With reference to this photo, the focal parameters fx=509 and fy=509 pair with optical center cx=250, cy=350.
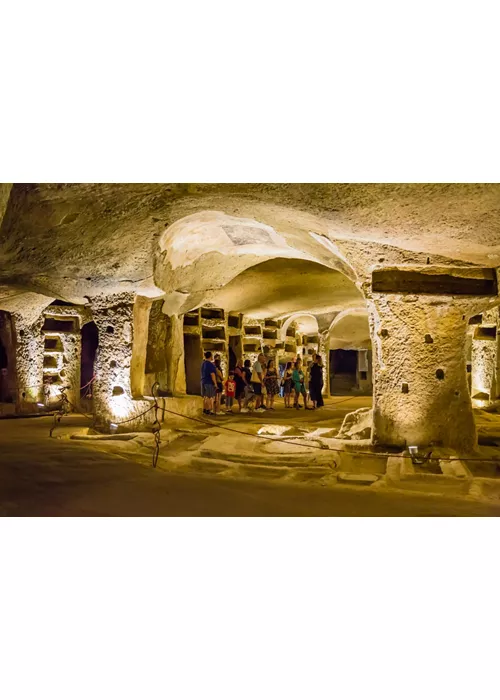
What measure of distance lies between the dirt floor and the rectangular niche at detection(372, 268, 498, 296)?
102 inches

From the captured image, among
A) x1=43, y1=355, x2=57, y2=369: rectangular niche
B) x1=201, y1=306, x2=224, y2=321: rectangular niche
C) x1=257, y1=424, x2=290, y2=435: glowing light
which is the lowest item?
x1=257, y1=424, x2=290, y2=435: glowing light

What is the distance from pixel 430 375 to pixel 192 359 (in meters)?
7.55

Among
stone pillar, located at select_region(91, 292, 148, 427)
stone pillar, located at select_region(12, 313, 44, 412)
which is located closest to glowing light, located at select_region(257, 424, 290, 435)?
stone pillar, located at select_region(91, 292, 148, 427)

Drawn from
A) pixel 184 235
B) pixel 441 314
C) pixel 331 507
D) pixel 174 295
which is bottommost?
pixel 331 507

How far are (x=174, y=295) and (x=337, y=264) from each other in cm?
304

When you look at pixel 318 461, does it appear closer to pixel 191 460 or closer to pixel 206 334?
pixel 191 460

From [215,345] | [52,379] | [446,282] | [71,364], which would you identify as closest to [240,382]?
→ [215,345]

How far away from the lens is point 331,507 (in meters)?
4.40

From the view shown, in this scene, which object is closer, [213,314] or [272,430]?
[272,430]

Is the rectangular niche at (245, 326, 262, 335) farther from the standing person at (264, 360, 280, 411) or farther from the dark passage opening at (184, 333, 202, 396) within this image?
the dark passage opening at (184, 333, 202, 396)

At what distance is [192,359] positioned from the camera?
1283 centimetres

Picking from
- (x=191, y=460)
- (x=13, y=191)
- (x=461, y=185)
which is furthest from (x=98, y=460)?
(x=461, y=185)

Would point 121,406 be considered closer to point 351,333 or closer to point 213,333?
point 213,333

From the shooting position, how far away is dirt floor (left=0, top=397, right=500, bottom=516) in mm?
4289
